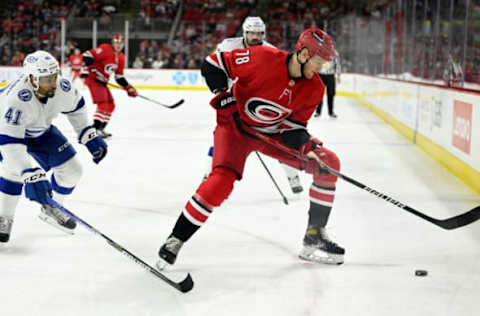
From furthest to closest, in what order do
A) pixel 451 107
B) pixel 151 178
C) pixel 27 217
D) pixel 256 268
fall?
1. pixel 451 107
2. pixel 151 178
3. pixel 27 217
4. pixel 256 268

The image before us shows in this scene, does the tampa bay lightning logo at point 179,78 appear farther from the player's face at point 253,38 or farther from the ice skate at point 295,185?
the ice skate at point 295,185

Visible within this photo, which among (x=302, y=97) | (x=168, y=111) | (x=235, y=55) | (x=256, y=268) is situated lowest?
(x=168, y=111)

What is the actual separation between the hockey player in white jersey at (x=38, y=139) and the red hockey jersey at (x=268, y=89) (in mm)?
733

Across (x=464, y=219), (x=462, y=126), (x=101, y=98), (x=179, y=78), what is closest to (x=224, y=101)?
(x=464, y=219)

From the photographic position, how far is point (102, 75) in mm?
7301

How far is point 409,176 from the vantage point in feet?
17.4

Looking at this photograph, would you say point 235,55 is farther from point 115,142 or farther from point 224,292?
point 115,142

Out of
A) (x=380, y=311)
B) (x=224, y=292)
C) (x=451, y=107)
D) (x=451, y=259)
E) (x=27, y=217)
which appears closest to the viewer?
(x=380, y=311)

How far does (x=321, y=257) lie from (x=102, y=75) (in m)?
4.97

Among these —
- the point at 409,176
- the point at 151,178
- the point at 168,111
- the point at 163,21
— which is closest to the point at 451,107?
the point at 409,176

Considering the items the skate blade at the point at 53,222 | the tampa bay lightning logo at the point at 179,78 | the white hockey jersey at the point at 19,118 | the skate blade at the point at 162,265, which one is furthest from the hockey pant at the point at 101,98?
the tampa bay lightning logo at the point at 179,78

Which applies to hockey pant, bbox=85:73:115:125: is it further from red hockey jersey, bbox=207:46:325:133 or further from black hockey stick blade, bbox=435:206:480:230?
black hockey stick blade, bbox=435:206:480:230

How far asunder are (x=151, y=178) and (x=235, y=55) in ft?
7.61

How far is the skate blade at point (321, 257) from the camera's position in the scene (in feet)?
9.36
